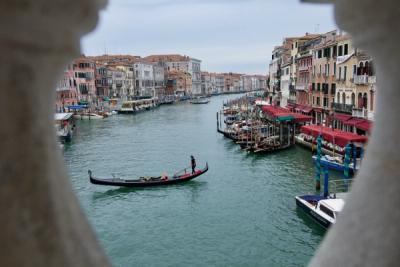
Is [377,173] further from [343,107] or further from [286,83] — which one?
[286,83]

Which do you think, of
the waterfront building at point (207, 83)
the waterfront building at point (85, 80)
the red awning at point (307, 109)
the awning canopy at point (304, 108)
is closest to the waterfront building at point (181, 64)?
the waterfront building at point (207, 83)

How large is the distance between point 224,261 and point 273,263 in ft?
2.50

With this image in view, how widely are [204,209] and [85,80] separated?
27.4m

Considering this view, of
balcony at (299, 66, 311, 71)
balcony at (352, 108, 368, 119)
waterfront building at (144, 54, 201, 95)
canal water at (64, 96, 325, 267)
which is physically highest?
waterfront building at (144, 54, 201, 95)

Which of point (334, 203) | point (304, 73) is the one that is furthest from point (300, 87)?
point (334, 203)

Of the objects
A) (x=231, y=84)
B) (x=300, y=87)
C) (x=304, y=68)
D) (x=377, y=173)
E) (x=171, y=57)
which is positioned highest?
(x=171, y=57)

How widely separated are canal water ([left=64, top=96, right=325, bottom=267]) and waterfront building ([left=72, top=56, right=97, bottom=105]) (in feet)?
60.1

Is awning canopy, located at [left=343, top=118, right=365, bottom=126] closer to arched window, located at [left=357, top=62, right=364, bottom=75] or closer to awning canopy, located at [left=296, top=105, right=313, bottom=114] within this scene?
arched window, located at [left=357, top=62, right=364, bottom=75]

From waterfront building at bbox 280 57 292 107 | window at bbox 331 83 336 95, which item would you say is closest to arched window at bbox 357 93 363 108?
window at bbox 331 83 336 95

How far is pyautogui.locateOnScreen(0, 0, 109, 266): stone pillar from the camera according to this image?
41cm

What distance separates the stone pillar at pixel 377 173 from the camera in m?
0.56

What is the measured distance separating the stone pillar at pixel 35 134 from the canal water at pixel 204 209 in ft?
18.5

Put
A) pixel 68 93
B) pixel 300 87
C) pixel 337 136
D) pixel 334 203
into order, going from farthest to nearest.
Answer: pixel 68 93 → pixel 300 87 → pixel 337 136 → pixel 334 203

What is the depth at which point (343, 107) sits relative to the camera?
14141 millimetres
